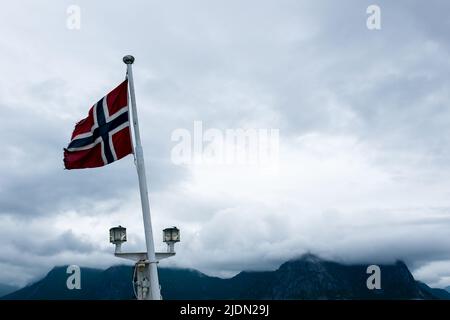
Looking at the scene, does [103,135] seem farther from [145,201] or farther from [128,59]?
[145,201]

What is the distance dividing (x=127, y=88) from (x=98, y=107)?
41.5 inches

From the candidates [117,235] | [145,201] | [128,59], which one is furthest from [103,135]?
[117,235]

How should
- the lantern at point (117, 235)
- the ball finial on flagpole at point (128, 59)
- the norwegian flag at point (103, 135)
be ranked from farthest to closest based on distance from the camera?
1. the lantern at point (117, 235)
2. the ball finial on flagpole at point (128, 59)
3. the norwegian flag at point (103, 135)

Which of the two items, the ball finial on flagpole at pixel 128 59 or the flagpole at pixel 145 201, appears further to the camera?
the ball finial on flagpole at pixel 128 59

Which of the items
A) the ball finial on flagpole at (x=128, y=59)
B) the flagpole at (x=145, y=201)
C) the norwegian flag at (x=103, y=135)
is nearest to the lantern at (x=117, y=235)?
the norwegian flag at (x=103, y=135)

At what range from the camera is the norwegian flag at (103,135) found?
16609 millimetres

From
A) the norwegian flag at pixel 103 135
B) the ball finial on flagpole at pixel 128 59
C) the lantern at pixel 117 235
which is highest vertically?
the ball finial on flagpole at pixel 128 59

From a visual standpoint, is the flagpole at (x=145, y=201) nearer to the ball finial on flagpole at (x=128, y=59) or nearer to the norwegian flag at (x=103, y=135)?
the ball finial on flagpole at (x=128, y=59)

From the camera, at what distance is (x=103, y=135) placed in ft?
55.5

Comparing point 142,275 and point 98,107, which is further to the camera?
point 142,275
